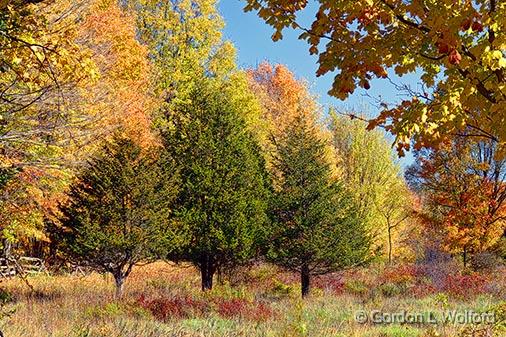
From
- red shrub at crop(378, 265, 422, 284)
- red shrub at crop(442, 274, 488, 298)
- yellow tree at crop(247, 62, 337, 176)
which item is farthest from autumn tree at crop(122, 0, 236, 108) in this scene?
red shrub at crop(442, 274, 488, 298)

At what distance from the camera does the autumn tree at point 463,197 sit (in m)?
18.2

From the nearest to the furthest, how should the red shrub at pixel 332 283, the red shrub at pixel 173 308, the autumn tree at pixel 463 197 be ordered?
the red shrub at pixel 173 308 < the red shrub at pixel 332 283 < the autumn tree at pixel 463 197

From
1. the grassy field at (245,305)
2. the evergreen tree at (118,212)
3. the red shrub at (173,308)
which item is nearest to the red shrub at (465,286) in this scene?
the grassy field at (245,305)

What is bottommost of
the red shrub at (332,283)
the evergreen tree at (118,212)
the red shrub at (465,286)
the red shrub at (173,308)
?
the red shrub at (173,308)

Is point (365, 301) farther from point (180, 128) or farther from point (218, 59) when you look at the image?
point (218, 59)

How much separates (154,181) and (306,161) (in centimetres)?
515

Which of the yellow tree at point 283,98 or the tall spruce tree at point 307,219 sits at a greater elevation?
the yellow tree at point 283,98

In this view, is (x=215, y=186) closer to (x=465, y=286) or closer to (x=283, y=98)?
(x=465, y=286)

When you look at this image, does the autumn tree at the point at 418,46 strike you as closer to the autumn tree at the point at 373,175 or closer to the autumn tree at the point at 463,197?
the autumn tree at the point at 463,197

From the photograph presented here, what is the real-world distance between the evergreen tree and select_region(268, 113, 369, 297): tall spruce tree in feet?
13.1

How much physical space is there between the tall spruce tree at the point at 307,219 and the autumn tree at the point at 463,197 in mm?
5244

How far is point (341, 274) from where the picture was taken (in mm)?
22266

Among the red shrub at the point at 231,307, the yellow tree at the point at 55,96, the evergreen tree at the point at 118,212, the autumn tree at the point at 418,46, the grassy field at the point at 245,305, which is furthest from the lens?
the evergreen tree at the point at 118,212

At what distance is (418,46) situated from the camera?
12.5 ft
